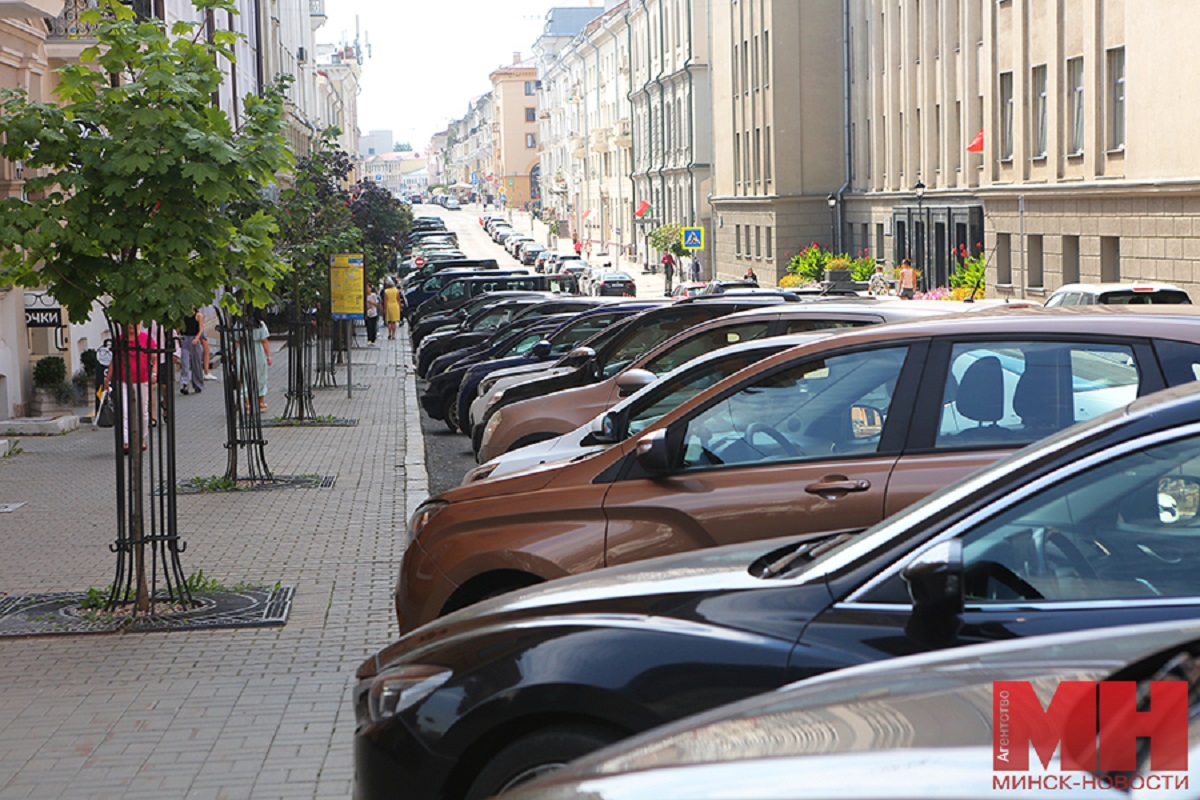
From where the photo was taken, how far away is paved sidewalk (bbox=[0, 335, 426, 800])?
247 inches

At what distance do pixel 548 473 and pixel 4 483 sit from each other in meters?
11.5

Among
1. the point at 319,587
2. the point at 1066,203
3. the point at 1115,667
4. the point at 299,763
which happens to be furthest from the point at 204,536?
the point at 1066,203

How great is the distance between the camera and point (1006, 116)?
38375mm

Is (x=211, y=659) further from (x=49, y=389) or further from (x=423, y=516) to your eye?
(x=49, y=389)

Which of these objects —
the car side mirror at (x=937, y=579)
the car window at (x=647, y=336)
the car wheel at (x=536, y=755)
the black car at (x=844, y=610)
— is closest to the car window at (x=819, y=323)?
the car window at (x=647, y=336)

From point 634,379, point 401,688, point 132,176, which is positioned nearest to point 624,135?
point 634,379

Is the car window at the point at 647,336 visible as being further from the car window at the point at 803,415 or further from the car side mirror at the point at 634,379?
the car window at the point at 803,415

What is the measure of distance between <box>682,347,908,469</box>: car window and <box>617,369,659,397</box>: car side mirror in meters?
3.49

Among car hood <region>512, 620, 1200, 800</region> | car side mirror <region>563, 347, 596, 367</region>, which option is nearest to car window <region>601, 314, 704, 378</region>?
car side mirror <region>563, 347, 596, 367</region>

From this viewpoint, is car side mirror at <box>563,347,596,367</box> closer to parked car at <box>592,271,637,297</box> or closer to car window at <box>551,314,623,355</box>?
car window at <box>551,314,623,355</box>

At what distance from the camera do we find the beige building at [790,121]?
55344 millimetres

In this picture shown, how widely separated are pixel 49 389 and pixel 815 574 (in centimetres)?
2077

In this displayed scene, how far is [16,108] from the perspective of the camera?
29.9 ft

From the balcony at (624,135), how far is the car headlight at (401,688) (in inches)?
3414
